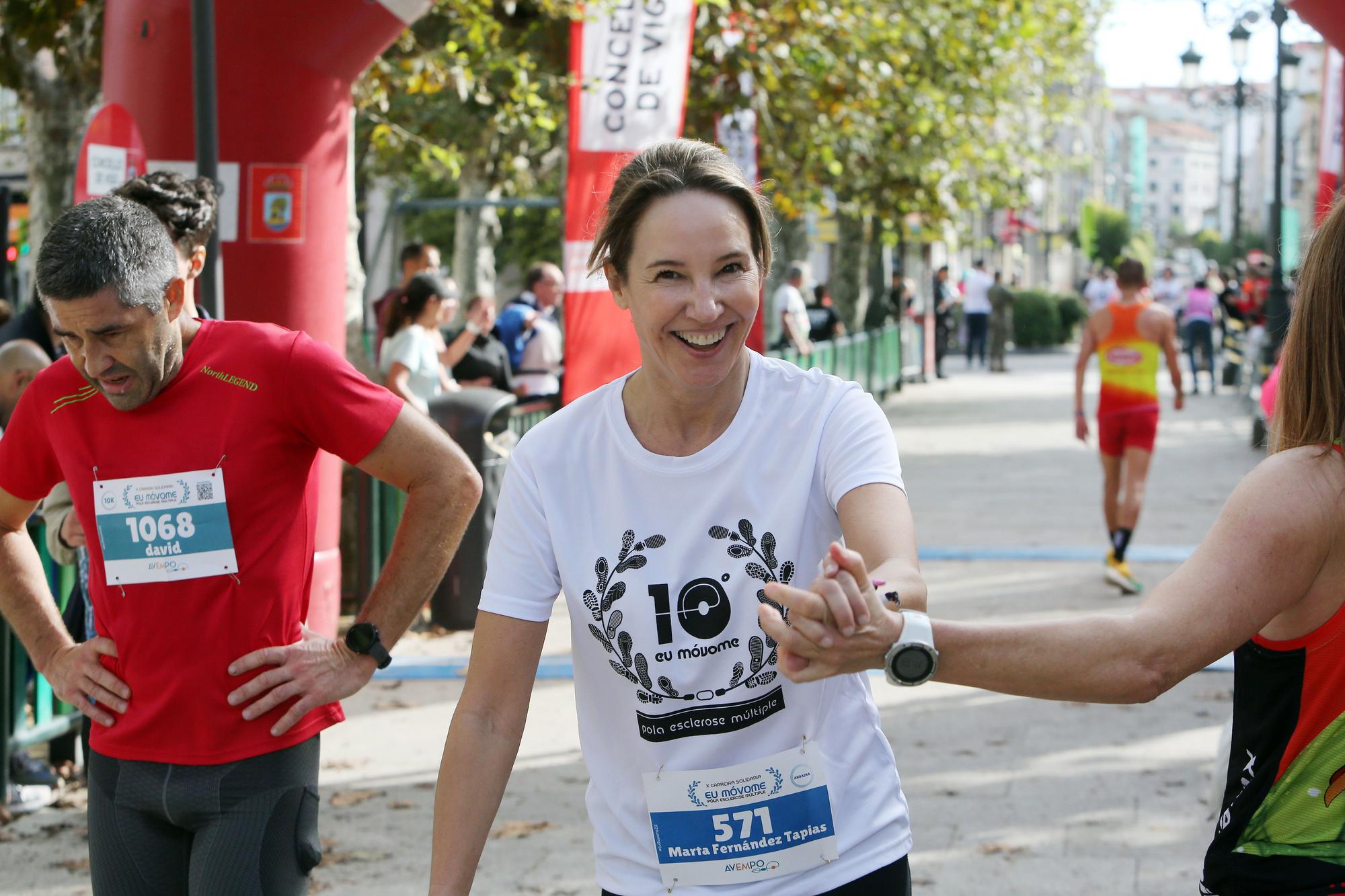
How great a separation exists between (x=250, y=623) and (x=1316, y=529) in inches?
73.6

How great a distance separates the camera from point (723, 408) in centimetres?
247

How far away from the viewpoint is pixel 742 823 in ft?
7.80

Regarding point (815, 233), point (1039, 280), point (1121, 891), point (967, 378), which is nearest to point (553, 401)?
point (1121, 891)

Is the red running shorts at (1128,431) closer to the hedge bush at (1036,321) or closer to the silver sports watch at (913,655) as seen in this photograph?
the silver sports watch at (913,655)

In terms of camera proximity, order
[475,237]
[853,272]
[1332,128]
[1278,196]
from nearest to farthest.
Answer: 1. [1332,128]
2. [1278,196]
3. [853,272]
4. [475,237]

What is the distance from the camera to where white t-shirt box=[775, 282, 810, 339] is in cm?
1836

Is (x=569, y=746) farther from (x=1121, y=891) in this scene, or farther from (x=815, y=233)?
(x=815, y=233)

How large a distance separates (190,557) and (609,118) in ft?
20.5

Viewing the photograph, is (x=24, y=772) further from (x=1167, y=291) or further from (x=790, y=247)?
(x=1167, y=291)

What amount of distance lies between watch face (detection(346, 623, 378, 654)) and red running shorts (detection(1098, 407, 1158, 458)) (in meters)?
7.19

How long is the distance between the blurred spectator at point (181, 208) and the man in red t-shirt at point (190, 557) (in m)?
0.38

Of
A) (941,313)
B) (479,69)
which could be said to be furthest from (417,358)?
(941,313)

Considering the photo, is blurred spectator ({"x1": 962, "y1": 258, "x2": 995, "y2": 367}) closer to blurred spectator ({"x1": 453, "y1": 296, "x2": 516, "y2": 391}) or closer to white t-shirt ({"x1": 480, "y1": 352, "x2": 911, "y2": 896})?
blurred spectator ({"x1": 453, "y1": 296, "x2": 516, "y2": 391})

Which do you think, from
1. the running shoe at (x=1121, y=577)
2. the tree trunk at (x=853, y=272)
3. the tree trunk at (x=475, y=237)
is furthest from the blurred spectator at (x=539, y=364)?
the tree trunk at (x=475, y=237)
